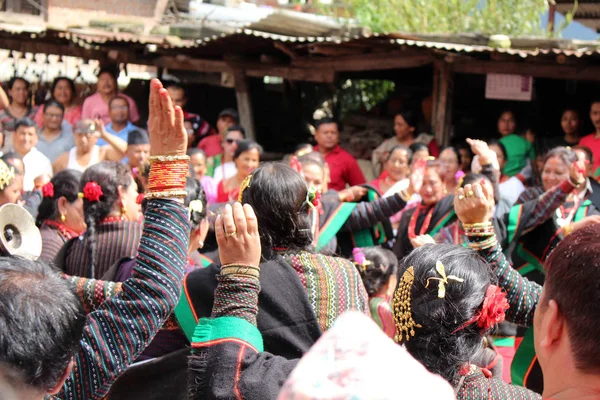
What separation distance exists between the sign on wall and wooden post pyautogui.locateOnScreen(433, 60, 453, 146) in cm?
41

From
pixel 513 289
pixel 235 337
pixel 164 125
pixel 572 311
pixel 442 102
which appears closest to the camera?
pixel 572 311

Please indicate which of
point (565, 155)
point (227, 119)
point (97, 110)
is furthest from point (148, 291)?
point (97, 110)

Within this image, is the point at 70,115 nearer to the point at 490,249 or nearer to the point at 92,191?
the point at 92,191

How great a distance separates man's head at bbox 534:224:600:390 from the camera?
4.48 feet

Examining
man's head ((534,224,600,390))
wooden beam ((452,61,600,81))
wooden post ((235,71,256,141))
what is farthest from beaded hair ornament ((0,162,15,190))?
wooden post ((235,71,256,141))

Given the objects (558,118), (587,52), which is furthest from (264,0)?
(587,52)

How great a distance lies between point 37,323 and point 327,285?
3.51 ft

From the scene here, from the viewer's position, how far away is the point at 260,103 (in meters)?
11.1

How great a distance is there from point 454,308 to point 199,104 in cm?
942

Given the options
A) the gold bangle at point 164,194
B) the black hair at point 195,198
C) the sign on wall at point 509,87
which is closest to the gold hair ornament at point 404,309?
the gold bangle at point 164,194

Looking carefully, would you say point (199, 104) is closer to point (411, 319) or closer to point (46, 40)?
point (46, 40)

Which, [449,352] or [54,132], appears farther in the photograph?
[54,132]

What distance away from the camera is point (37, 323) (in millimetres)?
1548

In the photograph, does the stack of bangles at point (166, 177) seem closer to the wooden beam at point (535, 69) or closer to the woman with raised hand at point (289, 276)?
the woman with raised hand at point (289, 276)
